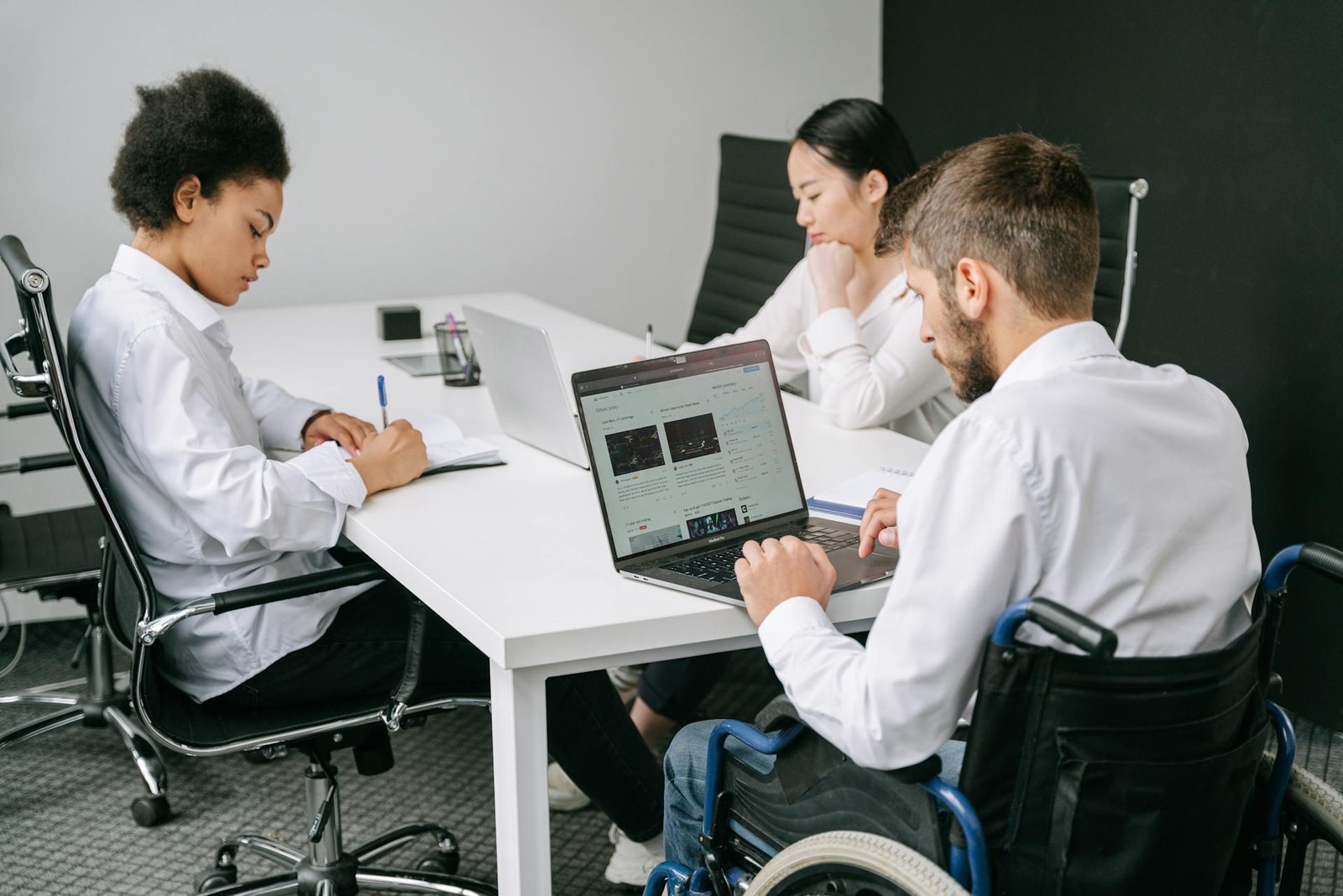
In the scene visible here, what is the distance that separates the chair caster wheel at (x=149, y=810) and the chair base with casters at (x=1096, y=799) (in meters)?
1.56

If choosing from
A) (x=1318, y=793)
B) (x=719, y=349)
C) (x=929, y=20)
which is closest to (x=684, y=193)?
(x=929, y=20)

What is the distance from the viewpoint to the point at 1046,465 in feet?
3.68

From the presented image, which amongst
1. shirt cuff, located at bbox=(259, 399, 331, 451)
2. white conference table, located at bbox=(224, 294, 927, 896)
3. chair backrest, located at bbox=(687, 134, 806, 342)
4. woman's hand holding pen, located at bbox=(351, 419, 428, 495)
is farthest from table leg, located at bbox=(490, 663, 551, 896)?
chair backrest, located at bbox=(687, 134, 806, 342)

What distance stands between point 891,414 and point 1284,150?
0.99m

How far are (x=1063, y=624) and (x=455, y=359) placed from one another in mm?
1967

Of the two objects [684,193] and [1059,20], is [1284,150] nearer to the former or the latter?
[1059,20]

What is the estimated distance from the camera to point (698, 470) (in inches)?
65.8

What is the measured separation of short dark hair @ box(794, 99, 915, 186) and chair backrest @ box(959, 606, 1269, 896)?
1.58 m

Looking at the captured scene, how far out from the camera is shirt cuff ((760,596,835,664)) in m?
1.35

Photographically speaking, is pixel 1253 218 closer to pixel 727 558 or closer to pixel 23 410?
pixel 727 558

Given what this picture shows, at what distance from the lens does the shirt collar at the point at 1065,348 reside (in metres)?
1.26

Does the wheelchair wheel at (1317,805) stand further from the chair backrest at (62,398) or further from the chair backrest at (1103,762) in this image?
the chair backrest at (62,398)

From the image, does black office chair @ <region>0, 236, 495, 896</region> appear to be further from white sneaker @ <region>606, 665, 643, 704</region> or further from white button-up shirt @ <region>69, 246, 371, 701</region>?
white sneaker @ <region>606, 665, 643, 704</region>

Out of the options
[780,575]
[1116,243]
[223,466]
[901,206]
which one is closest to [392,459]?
[223,466]
